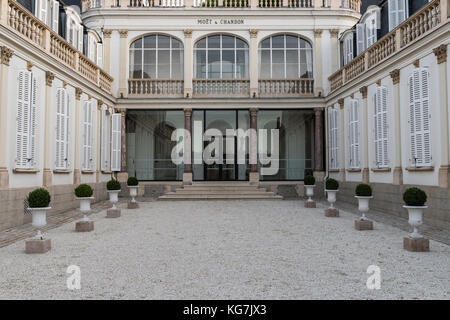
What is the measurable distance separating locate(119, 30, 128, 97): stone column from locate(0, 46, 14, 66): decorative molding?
847 centimetres

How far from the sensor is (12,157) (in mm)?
8781

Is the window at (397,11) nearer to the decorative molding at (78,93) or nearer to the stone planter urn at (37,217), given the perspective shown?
the decorative molding at (78,93)

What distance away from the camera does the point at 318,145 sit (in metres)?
16.7

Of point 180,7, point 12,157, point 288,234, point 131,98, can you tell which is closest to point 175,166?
point 131,98

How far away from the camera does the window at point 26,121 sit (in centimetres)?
900

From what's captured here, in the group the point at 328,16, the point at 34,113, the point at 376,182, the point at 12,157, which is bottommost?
the point at 376,182

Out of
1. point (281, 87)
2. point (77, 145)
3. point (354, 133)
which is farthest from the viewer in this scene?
point (281, 87)

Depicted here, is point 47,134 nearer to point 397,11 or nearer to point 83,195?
point 83,195

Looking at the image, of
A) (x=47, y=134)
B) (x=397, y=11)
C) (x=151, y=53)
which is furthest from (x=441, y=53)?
(x=151, y=53)

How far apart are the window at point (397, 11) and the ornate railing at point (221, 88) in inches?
276

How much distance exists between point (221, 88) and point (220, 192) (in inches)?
197

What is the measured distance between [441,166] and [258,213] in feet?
16.6

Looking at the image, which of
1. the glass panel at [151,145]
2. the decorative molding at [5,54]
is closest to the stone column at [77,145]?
the decorative molding at [5,54]
